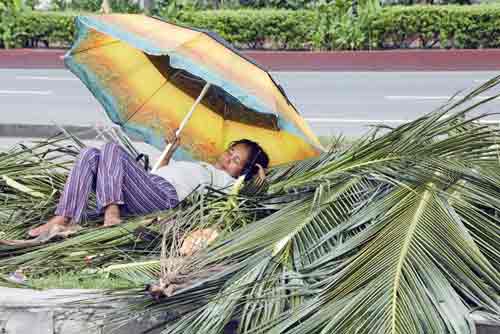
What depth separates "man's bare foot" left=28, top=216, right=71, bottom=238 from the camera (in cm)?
457

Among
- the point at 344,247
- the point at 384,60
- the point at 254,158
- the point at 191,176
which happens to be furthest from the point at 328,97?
the point at 344,247

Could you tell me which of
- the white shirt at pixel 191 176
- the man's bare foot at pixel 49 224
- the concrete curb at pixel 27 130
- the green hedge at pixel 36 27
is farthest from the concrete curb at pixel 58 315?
the green hedge at pixel 36 27

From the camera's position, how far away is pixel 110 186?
4.73 meters

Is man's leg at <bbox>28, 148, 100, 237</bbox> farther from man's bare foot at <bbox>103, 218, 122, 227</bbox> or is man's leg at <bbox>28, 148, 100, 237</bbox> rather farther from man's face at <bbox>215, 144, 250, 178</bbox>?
man's face at <bbox>215, 144, 250, 178</bbox>

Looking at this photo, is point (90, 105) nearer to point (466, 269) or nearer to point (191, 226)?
point (191, 226)

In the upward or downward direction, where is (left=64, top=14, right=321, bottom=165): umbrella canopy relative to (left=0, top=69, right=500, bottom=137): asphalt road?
upward

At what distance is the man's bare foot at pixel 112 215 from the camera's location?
4.66m

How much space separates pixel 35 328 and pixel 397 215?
1.45 m

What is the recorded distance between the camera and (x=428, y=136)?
444 centimetres

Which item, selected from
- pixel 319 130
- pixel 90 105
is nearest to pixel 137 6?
pixel 90 105

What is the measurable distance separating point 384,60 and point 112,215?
1303 cm

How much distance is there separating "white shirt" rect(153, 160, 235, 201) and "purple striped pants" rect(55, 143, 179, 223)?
0.11 meters

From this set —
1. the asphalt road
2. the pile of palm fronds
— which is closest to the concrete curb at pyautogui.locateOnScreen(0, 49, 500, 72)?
the asphalt road

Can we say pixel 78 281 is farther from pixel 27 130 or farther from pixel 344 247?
pixel 27 130
